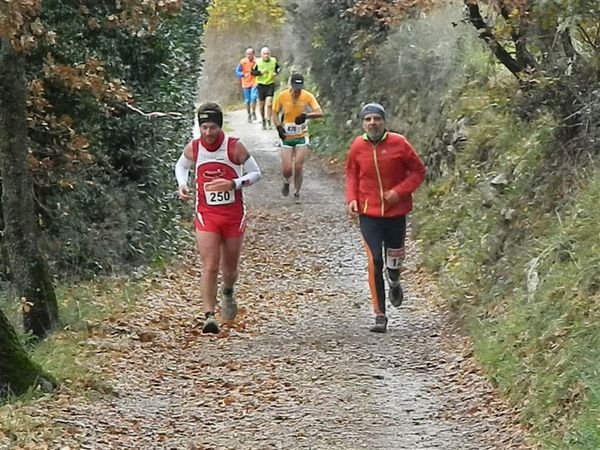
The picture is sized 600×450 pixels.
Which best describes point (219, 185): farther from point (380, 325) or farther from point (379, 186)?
point (380, 325)

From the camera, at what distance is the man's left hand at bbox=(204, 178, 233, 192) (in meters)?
10.1

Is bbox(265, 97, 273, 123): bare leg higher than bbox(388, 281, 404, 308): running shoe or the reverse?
higher

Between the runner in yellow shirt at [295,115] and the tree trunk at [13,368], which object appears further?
the runner in yellow shirt at [295,115]

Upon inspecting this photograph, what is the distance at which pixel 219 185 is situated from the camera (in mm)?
10117

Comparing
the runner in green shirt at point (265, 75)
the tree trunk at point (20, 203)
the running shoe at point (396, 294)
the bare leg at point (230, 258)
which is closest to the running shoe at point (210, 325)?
the bare leg at point (230, 258)

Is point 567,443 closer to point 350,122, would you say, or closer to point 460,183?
point 460,183

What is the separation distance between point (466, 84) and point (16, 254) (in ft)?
25.7

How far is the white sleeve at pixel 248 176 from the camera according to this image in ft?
33.0

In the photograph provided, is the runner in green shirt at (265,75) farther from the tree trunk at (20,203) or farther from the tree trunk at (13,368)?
the tree trunk at (13,368)

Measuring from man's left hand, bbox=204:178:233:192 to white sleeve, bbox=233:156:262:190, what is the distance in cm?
7

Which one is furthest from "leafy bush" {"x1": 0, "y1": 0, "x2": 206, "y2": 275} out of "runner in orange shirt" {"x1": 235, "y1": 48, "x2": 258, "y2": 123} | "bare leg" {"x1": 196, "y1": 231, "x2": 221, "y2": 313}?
"runner in orange shirt" {"x1": 235, "y1": 48, "x2": 258, "y2": 123}

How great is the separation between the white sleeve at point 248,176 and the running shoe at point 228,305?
1141mm

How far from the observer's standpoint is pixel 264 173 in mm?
23938

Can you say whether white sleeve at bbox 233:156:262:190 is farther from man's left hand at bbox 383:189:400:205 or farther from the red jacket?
man's left hand at bbox 383:189:400:205
